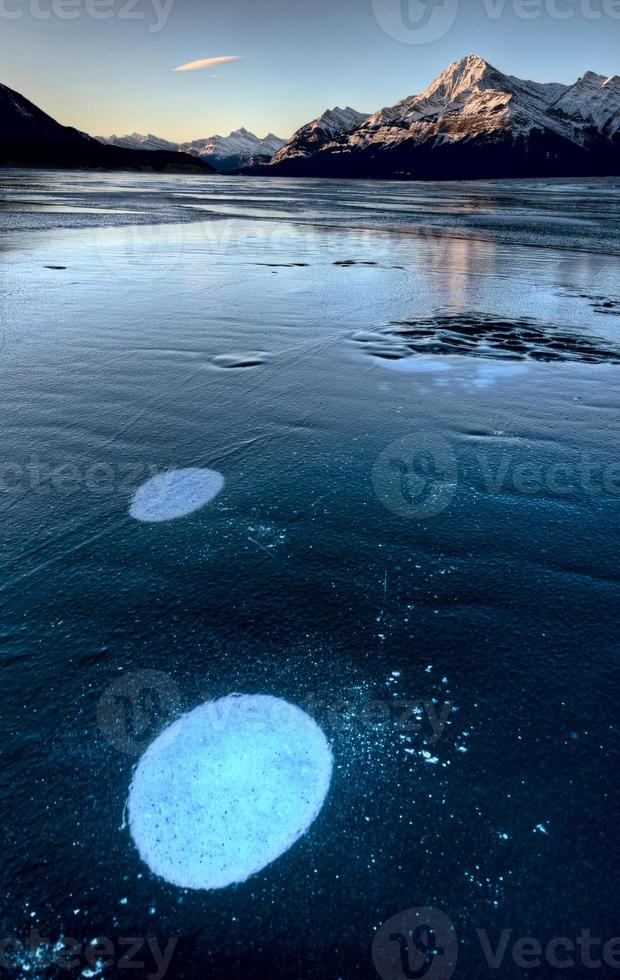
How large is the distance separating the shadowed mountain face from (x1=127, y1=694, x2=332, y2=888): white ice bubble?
147627mm

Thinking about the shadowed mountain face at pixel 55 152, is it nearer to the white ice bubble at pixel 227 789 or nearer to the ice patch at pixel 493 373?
the ice patch at pixel 493 373

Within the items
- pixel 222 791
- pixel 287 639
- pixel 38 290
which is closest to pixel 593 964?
pixel 222 791

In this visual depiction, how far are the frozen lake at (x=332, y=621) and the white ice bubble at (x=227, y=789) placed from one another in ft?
0.16

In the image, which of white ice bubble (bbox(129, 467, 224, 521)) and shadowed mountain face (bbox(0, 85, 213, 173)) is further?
shadowed mountain face (bbox(0, 85, 213, 173))

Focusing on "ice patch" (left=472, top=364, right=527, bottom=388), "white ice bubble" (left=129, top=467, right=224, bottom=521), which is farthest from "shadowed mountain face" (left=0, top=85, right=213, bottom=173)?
"white ice bubble" (left=129, top=467, right=224, bottom=521)

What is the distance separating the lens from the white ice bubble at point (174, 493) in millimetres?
3236

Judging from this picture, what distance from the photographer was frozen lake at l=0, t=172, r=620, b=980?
150 cm

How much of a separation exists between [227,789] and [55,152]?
183155 mm

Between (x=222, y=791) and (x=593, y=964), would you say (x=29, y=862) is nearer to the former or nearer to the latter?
(x=222, y=791)

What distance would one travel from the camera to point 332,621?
97.2 inches

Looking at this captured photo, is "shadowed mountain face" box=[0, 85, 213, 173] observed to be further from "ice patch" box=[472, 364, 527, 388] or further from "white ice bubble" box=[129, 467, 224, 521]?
"white ice bubble" box=[129, 467, 224, 521]

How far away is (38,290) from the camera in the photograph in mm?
9031

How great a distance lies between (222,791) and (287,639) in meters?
0.73

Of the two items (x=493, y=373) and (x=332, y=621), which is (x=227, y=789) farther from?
(x=493, y=373)
